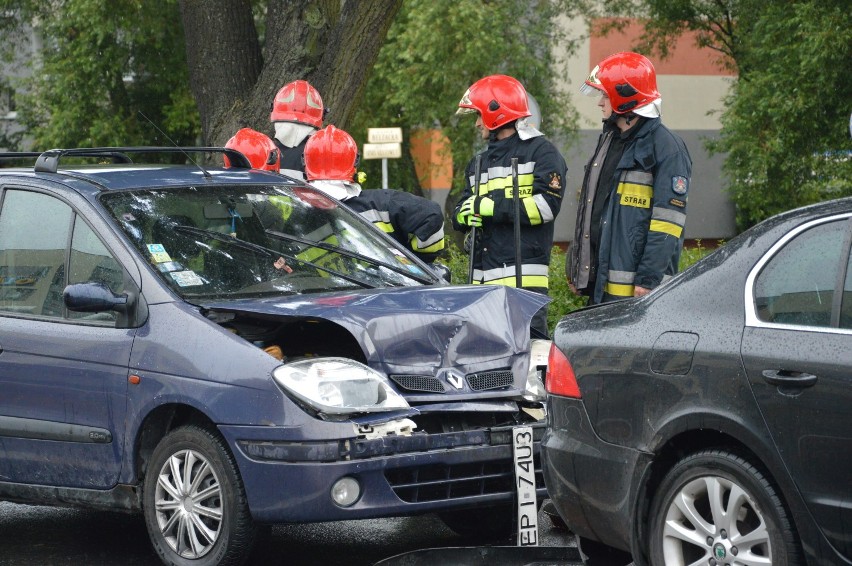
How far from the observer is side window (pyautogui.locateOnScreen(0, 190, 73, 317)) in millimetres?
6062

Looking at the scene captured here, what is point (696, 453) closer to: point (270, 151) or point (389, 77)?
point (270, 151)

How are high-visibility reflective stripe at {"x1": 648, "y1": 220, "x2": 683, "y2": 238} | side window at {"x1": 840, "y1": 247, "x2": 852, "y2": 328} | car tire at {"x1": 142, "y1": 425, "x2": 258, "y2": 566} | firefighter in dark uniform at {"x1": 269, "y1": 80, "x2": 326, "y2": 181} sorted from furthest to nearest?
firefighter in dark uniform at {"x1": 269, "y1": 80, "x2": 326, "y2": 181}
high-visibility reflective stripe at {"x1": 648, "y1": 220, "x2": 683, "y2": 238}
car tire at {"x1": 142, "y1": 425, "x2": 258, "y2": 566}
side window at {"x1": 840, "y1": 247, "x2": 852, "y2": 328}

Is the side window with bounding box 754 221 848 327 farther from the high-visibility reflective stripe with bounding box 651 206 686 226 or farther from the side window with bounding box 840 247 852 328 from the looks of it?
the high-visibility reflective stripe with bounding box 651 206 686 226

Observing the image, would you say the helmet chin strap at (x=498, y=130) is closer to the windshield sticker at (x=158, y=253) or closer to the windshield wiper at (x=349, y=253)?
the windshield wiper at (x=349, y=253)

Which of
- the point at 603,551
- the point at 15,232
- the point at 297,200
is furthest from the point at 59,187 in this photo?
the point at 603,551

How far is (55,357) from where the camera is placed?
582 centimetres

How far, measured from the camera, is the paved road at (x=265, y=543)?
605 centimetres

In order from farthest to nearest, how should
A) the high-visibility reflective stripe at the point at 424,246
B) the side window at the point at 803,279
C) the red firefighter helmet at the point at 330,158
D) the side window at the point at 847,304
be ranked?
1. the red firefighter helmet at the point at 330,158
2. the high-visibility reflective stripe at the point at 424,246
3. the side window at the point at 803,279
4. the side window at the point at 847,304

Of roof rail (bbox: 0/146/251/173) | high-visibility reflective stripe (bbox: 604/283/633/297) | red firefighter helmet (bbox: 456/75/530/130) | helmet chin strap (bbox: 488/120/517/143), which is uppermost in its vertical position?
red firefighter helmet (bbox: 456/75/530/130)

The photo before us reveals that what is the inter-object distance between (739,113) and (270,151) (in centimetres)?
1313

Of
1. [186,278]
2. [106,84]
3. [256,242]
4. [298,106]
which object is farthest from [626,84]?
[106,84]

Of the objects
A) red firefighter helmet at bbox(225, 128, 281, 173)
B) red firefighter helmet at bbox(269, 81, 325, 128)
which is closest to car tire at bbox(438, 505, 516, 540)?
red firefighter helmet at bbox(225, 128, 281, 173)

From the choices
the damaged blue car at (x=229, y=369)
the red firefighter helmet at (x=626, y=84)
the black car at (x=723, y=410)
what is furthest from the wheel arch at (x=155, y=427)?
the red firefighter helmet at (x=626, y=84)

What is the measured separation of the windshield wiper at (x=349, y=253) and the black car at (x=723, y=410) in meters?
1.70
